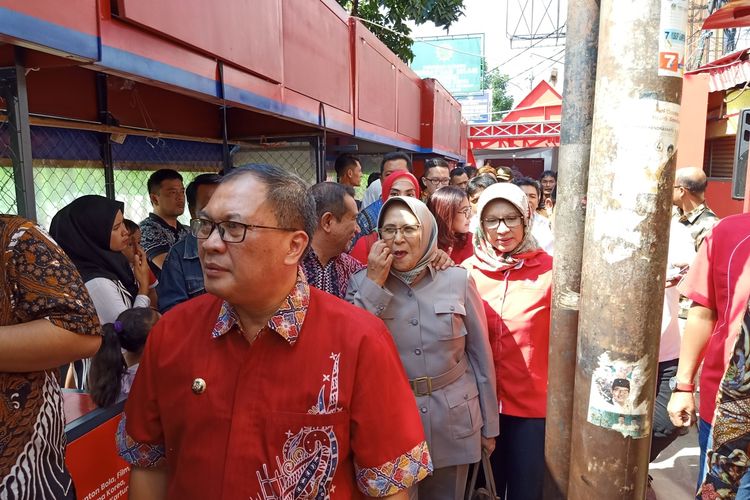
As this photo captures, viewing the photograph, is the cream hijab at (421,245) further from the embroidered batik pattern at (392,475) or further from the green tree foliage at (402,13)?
the green tree foliage at (402,13)

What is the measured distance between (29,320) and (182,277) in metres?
1.19

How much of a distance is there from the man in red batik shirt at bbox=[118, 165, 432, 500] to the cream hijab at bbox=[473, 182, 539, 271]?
1.45 meters

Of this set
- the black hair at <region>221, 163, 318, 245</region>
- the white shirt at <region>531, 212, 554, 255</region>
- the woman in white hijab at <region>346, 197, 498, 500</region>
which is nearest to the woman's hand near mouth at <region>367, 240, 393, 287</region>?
the woman in white hijab at <region>346, 197, 498, 500</region>

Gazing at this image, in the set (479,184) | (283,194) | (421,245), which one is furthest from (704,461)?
(479,184)

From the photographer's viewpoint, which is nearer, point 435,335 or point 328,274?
point 435,335

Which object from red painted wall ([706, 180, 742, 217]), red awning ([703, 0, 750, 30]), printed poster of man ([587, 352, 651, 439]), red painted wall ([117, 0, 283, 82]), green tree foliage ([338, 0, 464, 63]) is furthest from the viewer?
green tree foliage ([338, 0, 464, 63])

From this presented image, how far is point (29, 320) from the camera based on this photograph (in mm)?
1537

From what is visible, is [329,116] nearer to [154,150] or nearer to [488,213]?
[154,150]

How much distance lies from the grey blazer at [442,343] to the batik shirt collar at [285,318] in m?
0.87

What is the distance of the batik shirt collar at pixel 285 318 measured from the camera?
133 centimetres

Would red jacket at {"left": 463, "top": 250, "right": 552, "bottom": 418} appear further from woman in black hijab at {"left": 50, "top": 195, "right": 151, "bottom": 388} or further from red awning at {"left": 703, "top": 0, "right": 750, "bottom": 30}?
red awning at {"left": 703, "top": 0, "right": 750, "bottom": 30}

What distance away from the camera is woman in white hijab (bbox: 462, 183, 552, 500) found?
2627 millimetres

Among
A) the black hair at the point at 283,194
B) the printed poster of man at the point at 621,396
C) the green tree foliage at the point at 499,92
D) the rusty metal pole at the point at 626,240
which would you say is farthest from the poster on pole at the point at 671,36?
the green tree foliage at the point at 499,92

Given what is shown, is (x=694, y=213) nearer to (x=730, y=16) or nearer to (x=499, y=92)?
(x=730, y=16)
